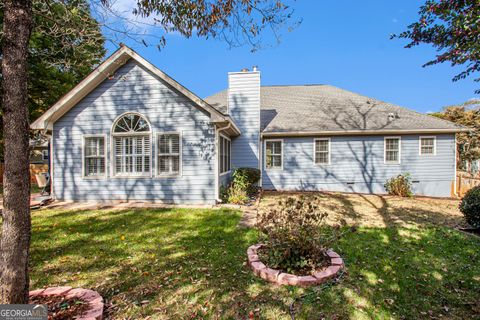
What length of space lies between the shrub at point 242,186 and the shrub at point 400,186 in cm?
650

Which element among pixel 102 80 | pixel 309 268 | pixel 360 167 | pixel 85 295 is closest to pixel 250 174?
pixel 360 167

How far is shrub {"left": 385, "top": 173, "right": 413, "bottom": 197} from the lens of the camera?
38.0ft

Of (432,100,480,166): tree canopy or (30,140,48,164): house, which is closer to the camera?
(432,100,480,166): tree canopy

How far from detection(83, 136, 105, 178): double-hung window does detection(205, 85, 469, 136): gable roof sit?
22.5 ft

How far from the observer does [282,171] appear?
12703mm

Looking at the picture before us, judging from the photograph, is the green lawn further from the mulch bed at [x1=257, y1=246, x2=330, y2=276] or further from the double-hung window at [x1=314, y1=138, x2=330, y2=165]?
the double-hung window at [x1=314, y1=138, x2=330, y2=165]

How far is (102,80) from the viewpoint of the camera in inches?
343

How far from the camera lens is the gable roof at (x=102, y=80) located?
8.20 m

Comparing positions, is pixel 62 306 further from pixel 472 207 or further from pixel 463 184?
pixel 463 184

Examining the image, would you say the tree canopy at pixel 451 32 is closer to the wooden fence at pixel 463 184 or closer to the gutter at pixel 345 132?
the gutter at pixel 345 132

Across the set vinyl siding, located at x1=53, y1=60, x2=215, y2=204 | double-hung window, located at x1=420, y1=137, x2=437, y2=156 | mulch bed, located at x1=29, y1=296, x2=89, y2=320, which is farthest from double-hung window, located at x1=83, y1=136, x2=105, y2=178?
double-hung window, located at x1=420, y1=137, x2=437, y2=156

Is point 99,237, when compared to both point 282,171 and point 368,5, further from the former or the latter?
point 368,5

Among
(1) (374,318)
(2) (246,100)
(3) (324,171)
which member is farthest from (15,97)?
(3) (324,171)

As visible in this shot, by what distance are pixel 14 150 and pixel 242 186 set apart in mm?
8179
